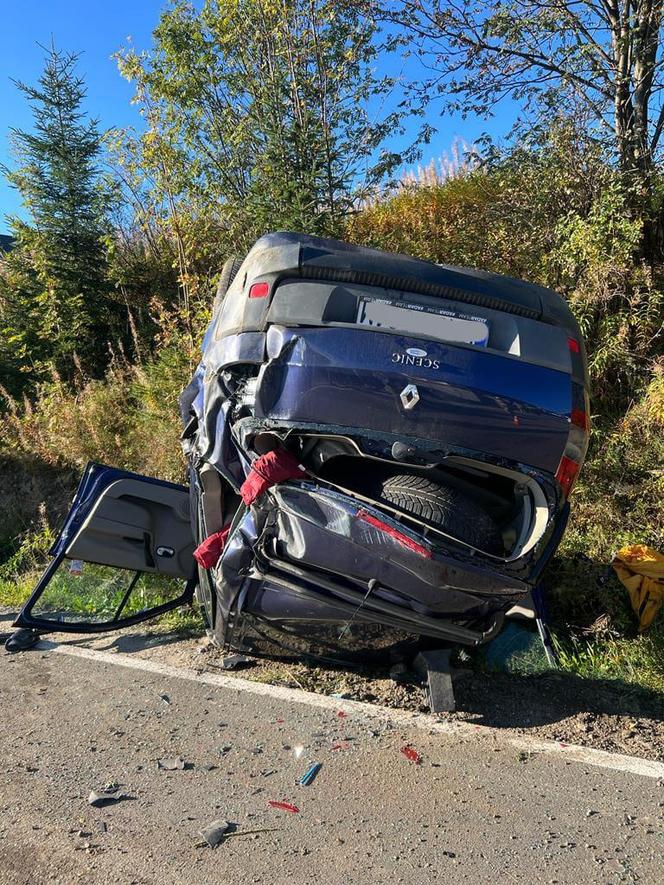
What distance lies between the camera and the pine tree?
35.2ft

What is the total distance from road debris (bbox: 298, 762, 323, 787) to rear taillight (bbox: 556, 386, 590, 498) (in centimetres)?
151

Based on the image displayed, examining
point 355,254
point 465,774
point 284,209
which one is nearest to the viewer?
point 465,774

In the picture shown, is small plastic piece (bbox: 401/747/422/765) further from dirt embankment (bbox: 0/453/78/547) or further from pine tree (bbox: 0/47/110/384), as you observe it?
pine tree (bbox: 0/47/110/384)

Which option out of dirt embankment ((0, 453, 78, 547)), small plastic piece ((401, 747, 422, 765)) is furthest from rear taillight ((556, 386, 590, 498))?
dirt embankment ((0, 453, 78, 547))

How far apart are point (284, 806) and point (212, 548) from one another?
1221 millimetres

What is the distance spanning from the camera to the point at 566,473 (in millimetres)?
2852

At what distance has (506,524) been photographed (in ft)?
9.91

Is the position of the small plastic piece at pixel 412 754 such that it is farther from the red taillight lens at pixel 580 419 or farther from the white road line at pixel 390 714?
the red taillight lens at pixel 580 419

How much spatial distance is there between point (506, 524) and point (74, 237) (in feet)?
33.4

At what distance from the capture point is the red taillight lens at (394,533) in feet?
8.63

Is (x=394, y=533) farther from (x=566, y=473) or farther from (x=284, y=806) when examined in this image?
(x=284, y=806)

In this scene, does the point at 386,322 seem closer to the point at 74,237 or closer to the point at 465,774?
the point at 465,774

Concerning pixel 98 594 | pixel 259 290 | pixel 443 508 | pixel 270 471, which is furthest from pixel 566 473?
pixel 98 594

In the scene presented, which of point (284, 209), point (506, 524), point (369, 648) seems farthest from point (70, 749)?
point (284, 209)
